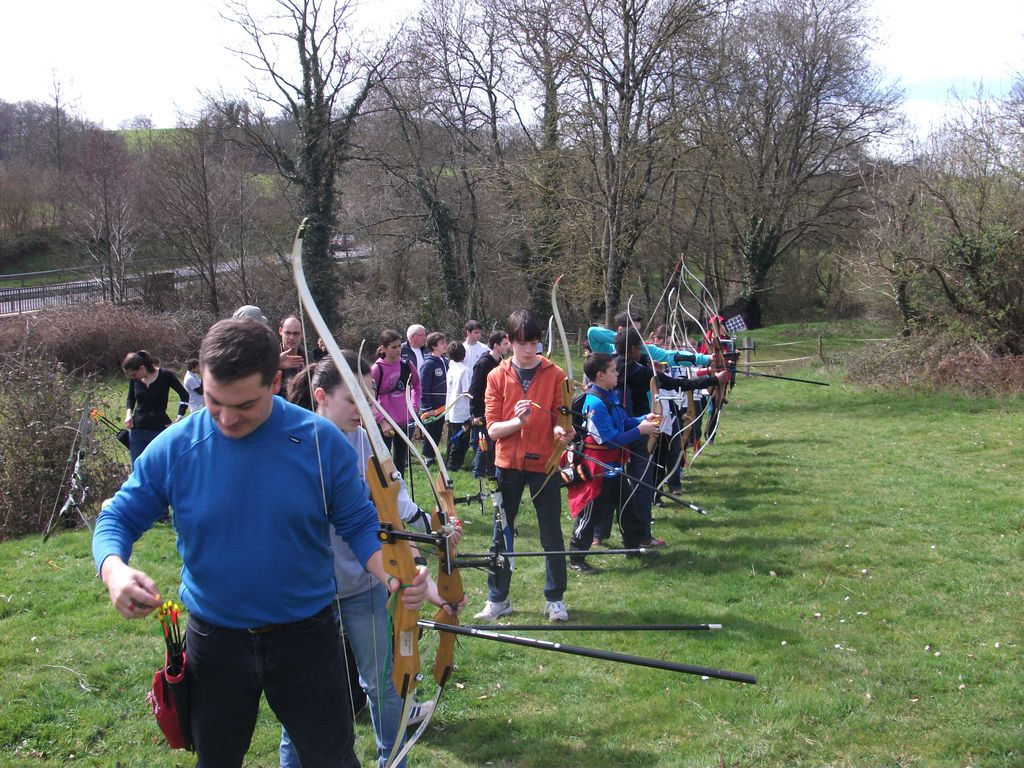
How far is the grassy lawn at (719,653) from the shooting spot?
358 centimetres

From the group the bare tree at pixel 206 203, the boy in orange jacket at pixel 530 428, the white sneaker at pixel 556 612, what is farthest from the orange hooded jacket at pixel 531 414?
the bare tree at pixel 206 203

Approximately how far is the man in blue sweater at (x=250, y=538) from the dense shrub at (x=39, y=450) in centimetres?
618

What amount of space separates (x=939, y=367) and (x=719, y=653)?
13.2 metres

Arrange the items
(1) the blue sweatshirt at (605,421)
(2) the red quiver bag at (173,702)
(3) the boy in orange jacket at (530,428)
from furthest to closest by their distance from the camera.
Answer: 1. (1) the blue sweatshirt at (605,421)
2. (3) the boy in orange jacket at (530,428)
3. (2) the red quiver bag at (173,702)

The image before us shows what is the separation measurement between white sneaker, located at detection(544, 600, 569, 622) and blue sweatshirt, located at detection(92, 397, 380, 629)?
2.86m

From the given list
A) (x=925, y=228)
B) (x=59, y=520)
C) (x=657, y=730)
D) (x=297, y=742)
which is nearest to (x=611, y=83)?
(x=925, y=228)

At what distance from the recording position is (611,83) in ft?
60.3

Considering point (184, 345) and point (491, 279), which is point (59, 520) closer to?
point (184, 345)

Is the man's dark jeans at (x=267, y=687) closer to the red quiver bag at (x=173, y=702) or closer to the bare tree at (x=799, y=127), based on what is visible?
the red quiver bag at (x=173, y=702)

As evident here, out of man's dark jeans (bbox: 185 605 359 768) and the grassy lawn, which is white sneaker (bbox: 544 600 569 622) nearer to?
the grassy lawn

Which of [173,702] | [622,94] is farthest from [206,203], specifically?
[173,702]

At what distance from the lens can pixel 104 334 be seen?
2131 cm

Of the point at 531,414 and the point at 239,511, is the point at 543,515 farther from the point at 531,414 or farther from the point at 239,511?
the point at 239,511

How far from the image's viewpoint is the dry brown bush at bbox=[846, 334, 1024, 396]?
14.7 meters
